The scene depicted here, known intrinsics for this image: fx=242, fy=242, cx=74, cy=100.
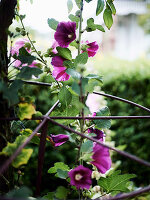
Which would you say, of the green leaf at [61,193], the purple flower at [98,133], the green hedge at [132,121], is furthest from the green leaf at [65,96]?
the green hedge at [132,121]

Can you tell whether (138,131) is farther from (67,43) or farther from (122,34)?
(122,34)

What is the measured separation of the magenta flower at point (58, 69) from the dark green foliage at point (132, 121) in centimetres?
182

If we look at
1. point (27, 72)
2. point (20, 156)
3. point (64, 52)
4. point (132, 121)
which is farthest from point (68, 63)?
point (132, 121)

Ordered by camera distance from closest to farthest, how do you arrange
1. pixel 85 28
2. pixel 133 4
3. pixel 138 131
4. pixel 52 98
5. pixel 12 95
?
pixel 12 95, pixel 85 28, pixel 52 98, pixel 138 131, pixel 133 4

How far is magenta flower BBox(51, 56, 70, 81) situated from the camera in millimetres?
668

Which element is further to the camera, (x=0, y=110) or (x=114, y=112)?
(x=114, y=112)

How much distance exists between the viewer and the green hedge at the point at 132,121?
2.47 metres

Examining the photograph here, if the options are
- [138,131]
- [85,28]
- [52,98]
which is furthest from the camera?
[138,131]

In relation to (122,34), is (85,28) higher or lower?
Result: lower

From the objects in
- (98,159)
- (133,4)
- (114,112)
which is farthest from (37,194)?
(133,4)

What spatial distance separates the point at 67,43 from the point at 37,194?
0.40 m

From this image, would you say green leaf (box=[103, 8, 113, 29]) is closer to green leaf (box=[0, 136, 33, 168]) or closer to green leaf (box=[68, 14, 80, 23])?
green leaf (box=[68, 14, 80, 23])

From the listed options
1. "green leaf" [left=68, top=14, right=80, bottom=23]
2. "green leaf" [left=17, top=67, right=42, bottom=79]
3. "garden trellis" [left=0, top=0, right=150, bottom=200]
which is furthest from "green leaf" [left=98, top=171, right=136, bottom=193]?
"green leaf" [left=68, top=14, right=80, bottom=23]

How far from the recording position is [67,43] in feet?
2.21
